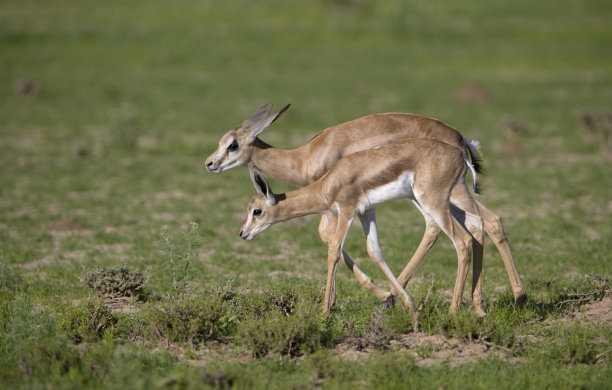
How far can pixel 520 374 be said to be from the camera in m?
6.17

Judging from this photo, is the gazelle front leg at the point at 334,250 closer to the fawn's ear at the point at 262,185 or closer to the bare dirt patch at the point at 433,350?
the bare dirt patch at the point at 433,350

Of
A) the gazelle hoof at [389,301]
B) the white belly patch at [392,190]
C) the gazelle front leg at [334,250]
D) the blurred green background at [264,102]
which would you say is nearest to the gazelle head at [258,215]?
the gazelle front leg at [334,250]

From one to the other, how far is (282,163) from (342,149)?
75 cm

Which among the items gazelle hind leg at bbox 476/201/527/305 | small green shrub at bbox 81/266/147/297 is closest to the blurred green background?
small green shrub at bbox 81/266/147/297

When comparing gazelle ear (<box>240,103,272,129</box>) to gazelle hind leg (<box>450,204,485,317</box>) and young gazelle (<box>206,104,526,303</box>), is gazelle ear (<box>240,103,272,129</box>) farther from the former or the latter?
gazelle hind leg (<box>450,204,485,317</box>)

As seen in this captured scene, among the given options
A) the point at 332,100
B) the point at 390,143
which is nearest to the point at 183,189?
the point at 390,143

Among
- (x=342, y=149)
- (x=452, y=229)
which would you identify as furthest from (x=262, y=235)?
(x=452, y=229)

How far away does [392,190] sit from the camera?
7195 millimetres

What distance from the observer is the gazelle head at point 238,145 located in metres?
8.06

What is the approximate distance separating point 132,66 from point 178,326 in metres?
28.2

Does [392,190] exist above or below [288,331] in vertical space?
above

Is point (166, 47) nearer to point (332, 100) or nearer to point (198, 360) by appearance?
point (332, 100)

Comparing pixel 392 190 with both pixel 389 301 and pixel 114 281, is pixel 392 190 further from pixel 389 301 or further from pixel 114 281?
pixel 114 281

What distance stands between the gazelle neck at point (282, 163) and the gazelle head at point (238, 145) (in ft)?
0.41
